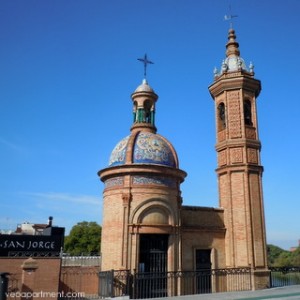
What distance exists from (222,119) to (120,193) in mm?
8615

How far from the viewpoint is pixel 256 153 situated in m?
20.8

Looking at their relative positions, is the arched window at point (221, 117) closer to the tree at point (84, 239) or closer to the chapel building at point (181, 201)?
the chapel building at point (181, 201)

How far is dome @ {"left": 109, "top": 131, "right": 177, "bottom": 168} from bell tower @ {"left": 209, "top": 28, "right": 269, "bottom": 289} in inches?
146

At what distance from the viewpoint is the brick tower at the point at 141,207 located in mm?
16969

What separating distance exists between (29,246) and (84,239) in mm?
33142

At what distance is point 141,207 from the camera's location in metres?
17.4

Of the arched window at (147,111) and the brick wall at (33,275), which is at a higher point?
the arched window at (147,111)

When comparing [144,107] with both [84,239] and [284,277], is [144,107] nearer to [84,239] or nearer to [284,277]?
[284,277]

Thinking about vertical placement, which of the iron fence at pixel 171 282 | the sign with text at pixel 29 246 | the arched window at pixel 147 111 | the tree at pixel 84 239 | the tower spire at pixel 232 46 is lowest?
the iron fence at pixel 171 282

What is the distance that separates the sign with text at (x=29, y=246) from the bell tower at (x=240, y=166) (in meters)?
9.61

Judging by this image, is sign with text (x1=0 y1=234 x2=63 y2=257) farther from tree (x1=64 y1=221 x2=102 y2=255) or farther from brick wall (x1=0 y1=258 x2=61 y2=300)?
tree (x1=64 y1=221 x2=102 y2=255)

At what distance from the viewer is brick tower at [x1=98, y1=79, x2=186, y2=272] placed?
17.0 meters

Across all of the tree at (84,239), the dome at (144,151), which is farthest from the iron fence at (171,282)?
the tree at (84,239)

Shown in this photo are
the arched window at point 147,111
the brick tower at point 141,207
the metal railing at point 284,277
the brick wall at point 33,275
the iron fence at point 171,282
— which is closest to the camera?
the brick wall at point 33,275
